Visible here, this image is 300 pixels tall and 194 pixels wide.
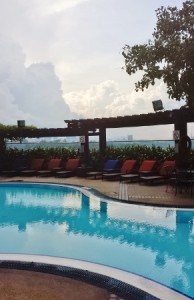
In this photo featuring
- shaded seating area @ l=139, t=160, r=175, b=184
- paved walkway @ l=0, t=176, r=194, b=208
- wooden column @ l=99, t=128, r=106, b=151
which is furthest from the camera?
wooden column @ l=99, t=128, r=106, b=151

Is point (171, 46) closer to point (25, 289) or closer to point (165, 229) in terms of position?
point (165, 229)

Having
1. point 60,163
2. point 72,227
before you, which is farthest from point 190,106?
point 60,163

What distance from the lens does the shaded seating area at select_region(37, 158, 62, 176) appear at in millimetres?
22438

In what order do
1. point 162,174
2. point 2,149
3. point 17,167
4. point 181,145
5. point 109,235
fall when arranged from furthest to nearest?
point 2,149, point 17,167, point 162,174, point 181,145, point 109,235

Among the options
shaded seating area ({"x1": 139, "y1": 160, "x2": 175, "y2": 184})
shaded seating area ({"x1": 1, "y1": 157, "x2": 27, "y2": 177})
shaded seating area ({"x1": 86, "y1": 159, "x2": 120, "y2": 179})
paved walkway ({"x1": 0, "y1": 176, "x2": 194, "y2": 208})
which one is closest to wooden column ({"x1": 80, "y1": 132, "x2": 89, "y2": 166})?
shaded seating area ({"x1": 86, "y1": 159, "x2": 120, "y2": 179})

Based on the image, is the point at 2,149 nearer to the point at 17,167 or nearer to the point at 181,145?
the point at 17,167

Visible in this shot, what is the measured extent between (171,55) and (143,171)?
6.01m

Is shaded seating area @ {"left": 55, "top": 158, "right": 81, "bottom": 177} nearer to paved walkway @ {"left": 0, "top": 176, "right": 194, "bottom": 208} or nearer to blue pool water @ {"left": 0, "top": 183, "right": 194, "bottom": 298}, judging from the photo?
paved walkway @ {"left": 0, "top": 176, "right": 194, "bottom": 208}

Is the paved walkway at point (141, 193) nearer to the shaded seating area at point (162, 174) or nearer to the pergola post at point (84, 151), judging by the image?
the shaded seating area at point (162, 174)

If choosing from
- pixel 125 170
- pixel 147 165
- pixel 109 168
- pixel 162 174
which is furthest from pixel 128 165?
pixel 162 174

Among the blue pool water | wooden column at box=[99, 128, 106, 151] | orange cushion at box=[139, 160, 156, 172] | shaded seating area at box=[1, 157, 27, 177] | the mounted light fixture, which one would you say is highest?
the mounted light fixture

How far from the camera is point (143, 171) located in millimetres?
18625

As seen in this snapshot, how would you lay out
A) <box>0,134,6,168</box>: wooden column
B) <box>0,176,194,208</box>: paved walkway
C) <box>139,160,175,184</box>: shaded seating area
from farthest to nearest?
1. <box>0,134,6,168</box>: wooden column
2. <box>139,160,175,184</box>: shaded seating area
3. <box>0,176,194,208</box>: paved walkway

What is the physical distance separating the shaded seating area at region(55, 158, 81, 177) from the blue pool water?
21.6ft
